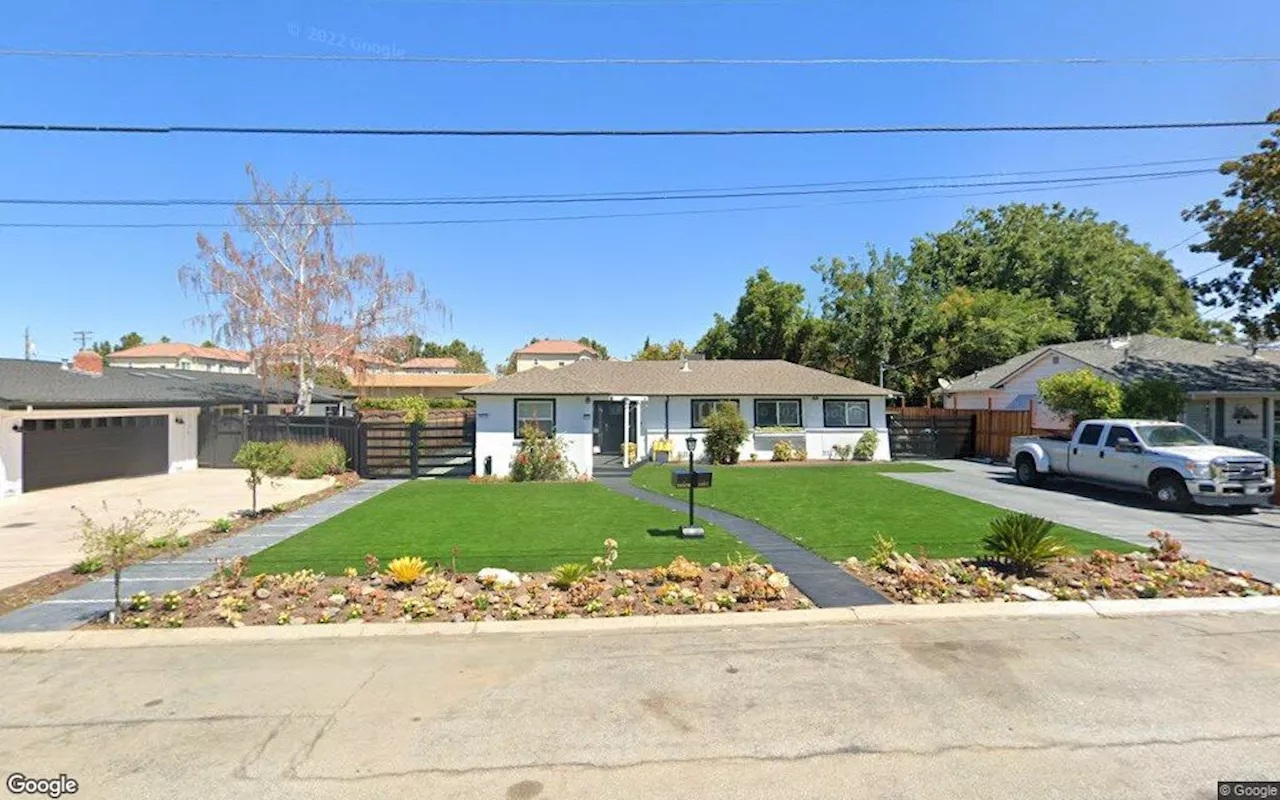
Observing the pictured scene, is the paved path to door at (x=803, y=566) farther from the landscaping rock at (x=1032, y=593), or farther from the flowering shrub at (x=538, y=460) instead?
the flowering shrub at (x=538, y=460)

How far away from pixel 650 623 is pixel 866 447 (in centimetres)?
1942

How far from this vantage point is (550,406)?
1992 cm

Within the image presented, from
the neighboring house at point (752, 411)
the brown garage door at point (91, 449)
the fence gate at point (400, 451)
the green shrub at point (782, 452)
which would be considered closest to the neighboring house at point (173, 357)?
the brown garage door at point (91, 449)

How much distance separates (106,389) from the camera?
19234 mm

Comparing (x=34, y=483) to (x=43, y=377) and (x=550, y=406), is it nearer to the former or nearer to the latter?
(x=43, y=377)

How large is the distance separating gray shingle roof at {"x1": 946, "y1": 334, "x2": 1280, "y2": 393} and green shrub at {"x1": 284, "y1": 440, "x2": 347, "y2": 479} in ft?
83.7

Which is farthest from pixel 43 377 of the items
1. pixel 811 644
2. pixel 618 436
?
pixel 811 644

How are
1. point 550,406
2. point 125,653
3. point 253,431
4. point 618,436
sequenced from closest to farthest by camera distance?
point 125,653
point 550,406
point 253,431
point 618,436

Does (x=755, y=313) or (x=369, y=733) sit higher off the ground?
(x=755, y=313)

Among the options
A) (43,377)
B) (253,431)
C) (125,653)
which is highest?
(43,377)

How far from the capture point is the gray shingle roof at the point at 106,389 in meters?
16.5

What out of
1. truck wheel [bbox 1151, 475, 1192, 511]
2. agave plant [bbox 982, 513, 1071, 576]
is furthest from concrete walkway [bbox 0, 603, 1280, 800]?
→ truck wheel [bbox 1151, 475, 1192, 511]

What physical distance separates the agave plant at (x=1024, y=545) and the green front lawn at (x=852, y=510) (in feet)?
2.89

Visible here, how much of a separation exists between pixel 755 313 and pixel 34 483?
34.5m
